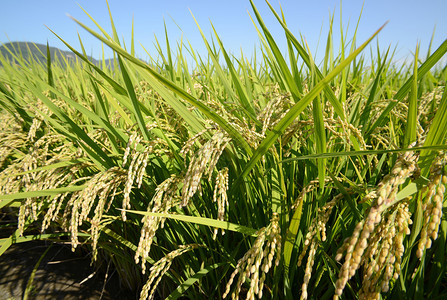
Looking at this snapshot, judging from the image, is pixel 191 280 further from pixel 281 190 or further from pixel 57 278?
pixel 57 278

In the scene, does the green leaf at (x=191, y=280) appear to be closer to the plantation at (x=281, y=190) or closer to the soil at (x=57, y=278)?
the plantation at (x=281, y=190)

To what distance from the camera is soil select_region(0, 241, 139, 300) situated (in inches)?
71.7

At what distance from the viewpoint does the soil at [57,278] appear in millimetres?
1822

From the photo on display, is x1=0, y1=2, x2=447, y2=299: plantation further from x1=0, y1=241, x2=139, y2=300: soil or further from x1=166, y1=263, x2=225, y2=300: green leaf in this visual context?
x1=0, y1=241, x2=139, y2=300: soil

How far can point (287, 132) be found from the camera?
3.26ft

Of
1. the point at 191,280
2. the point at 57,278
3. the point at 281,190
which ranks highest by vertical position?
the point at 281,190

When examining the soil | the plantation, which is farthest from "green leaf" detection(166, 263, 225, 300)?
the soil

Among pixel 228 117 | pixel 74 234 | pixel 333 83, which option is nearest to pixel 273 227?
pixel 228 117

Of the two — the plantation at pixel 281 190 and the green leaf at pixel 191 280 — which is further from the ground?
the plantation at pixel 281 190

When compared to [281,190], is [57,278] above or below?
below

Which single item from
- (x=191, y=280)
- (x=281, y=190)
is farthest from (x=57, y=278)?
(x=281, y=190)

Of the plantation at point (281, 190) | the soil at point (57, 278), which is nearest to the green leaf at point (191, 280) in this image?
the plantation at point (281, 190)

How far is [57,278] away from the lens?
6.45 ft

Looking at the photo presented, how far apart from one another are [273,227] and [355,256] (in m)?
0.33
